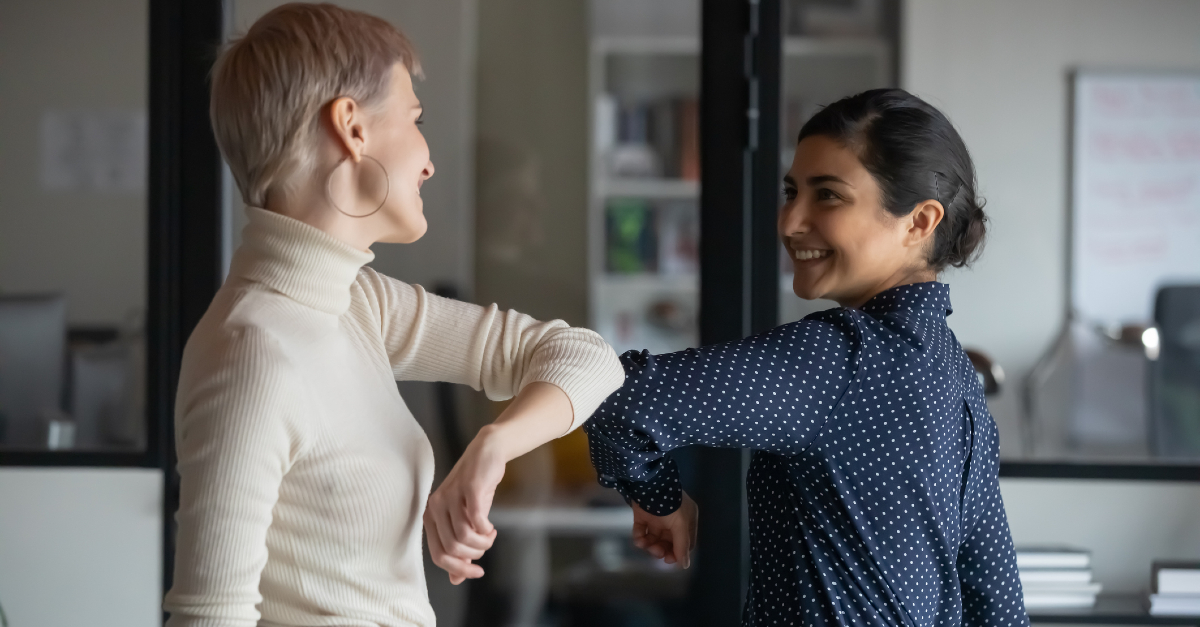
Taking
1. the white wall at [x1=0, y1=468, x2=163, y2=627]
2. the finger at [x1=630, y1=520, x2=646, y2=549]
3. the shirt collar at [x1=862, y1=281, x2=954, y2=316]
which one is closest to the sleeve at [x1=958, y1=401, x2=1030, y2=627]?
the shirt collar at [x1=862, y1=281, x2=954, y2=316]

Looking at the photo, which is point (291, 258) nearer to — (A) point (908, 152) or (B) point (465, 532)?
(B) point (465, 532)

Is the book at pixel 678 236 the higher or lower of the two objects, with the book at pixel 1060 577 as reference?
higher

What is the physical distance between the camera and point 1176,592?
6.80ft

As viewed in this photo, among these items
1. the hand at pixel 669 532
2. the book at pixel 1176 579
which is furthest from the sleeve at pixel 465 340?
the book at pixel 1176 579

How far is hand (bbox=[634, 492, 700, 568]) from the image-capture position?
122cm

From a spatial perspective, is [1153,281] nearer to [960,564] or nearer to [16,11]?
[960,564]

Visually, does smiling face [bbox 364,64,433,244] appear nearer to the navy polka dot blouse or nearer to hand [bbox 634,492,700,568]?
the navy polka dot blouse

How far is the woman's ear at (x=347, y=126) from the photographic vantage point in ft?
2.76

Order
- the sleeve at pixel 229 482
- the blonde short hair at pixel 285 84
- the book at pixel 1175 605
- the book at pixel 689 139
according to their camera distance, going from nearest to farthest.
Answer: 1. the sleeve at pixel 229 482
2. the blonde short hair at pixel 285 84
3. the book at pixel 1175 605
4. the book at pixel 689 139

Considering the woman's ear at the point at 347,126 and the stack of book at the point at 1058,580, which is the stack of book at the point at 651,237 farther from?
the woman's ear at the point at 347,126

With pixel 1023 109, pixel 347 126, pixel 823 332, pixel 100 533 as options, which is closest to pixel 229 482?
pixel 347 126

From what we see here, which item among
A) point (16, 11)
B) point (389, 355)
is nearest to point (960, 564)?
point (389, 355)

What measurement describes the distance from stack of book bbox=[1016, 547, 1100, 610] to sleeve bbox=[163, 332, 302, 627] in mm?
1825

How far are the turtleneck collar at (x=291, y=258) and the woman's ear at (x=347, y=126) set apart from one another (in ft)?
0.26
